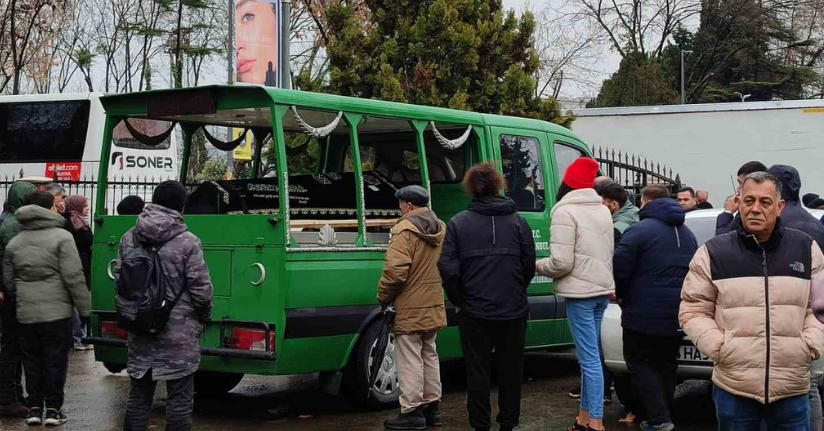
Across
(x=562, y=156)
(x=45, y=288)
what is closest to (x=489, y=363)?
(x=45, y=288)

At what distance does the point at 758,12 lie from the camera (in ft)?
140

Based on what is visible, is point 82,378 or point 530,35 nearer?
point 82,378

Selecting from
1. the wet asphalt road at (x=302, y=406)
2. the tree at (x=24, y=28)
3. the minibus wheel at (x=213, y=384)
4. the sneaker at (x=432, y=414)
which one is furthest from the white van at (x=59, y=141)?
the sneaker at (x=432, y=414)

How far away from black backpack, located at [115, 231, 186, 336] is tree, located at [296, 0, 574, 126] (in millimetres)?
9795

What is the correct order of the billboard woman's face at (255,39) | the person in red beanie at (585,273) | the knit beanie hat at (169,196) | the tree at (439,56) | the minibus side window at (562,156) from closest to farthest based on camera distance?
the knit beanie hat at (169,196), the person in red beanie at (585,273), the minibus side window at (562,156), the billboard woman's face at (255,39), the tree at (439,56)

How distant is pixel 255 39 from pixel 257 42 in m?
0.05

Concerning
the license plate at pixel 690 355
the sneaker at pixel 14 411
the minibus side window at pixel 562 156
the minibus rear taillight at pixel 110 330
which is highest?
the minibus side window at pixel 562 156

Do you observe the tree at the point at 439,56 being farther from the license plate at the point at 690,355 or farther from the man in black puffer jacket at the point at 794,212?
the man in black puffer jacket at the point at 794,212

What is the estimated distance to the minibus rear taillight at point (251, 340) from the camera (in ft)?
23.7

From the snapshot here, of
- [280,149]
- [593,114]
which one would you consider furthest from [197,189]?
[593,114]

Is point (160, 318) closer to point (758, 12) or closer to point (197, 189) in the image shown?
point (197, 189)

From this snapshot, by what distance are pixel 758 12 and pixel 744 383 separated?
4133cm

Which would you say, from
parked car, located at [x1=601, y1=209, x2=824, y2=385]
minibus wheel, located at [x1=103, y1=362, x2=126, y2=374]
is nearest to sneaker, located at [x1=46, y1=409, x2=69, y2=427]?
minibus wheel, located at [x1=103, y1=362, x2=126, y2=374]

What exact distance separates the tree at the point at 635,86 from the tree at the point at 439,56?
22.2 m
